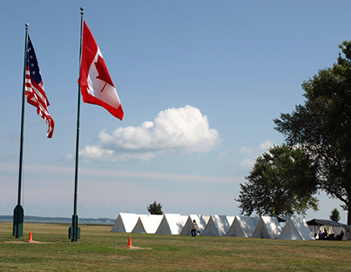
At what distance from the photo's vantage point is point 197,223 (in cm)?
5972

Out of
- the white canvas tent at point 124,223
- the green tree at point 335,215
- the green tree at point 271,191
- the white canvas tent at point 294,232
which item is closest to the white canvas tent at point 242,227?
the white canvas tent at point 294,232

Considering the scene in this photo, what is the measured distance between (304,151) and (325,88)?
21.0 m

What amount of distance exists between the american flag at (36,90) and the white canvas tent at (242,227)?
3062 centimetres

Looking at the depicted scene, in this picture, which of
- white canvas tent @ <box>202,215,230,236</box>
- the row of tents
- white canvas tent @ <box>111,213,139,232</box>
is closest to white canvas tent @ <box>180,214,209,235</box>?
the row of tents

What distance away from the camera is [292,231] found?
5372cm

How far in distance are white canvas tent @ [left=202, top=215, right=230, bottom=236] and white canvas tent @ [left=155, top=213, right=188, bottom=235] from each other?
2.92 m

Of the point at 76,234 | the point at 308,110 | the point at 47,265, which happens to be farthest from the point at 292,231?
the point at 47,265

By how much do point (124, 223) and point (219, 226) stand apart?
10.0m

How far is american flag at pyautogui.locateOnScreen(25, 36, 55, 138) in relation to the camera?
97.7 feet

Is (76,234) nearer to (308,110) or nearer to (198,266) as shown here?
(198,266)

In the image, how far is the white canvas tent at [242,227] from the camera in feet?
184

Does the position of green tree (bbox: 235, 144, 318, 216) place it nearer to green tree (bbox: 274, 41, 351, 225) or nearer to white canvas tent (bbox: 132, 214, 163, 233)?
green tree (bbox: 274, 41, 351, 225)

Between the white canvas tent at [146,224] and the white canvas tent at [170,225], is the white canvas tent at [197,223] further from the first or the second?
the white canvas tent at [146,224]

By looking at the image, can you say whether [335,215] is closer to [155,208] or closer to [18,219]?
[155,208]
